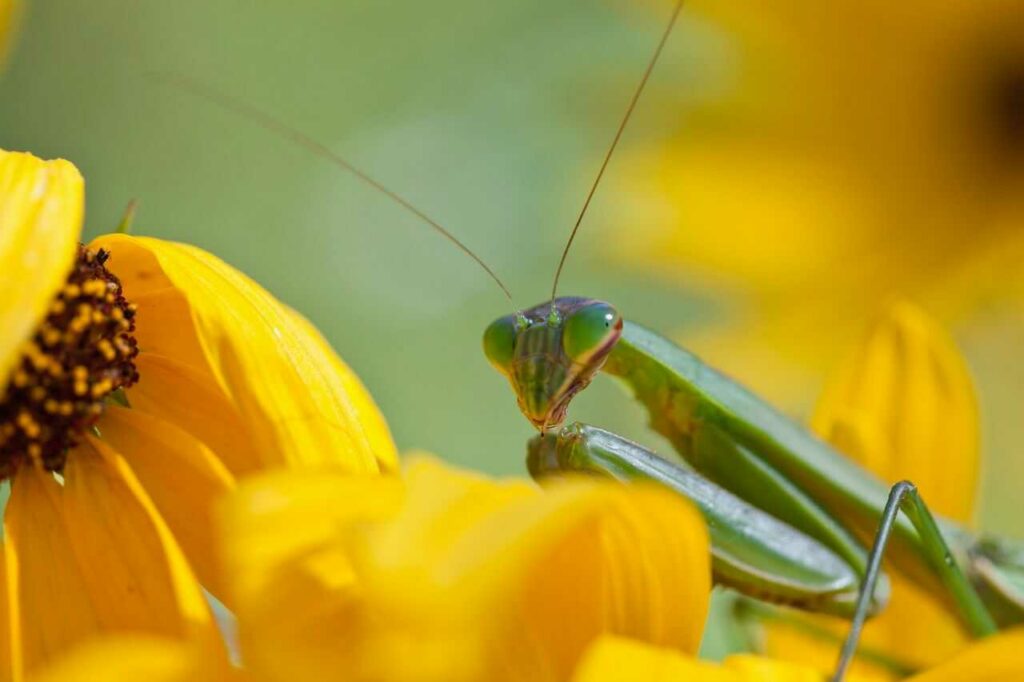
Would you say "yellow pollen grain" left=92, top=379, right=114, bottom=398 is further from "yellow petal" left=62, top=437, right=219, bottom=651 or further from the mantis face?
the mantis face

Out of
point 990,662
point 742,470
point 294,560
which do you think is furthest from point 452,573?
point 742,470

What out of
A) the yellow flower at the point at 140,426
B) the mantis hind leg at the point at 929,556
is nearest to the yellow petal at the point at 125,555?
the yellow flower at the point at 140,426

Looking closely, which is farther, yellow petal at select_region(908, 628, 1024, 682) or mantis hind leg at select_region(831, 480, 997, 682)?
mantis hind leg at select_region(831, 480, 997, 682)

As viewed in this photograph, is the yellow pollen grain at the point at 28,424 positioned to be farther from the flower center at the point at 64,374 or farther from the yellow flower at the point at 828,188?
the yellow flower at the point at 828,188

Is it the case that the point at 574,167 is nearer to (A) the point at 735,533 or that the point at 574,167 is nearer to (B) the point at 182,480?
(A) the point at 735,533

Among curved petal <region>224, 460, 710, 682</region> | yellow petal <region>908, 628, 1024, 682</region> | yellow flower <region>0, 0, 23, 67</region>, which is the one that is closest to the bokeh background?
yellow flower <region>0, 0, 23, 67</region>

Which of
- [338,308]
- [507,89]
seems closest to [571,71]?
[507,89]

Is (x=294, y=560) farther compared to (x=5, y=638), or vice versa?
(x=5, y=638)
